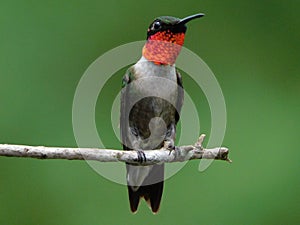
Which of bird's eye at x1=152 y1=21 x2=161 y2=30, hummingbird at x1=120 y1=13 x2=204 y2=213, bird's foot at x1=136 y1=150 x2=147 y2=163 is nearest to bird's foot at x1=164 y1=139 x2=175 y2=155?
hummingbird at x1=120 y1=13 x2=204 y2=213

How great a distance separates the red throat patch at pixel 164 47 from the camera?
396 cm

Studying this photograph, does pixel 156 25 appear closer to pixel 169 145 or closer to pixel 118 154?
pixel 169 145

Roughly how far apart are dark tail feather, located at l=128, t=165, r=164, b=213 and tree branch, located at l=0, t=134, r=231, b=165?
0.66 meters

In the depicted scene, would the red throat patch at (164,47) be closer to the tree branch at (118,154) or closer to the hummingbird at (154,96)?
the hummingbird at (154,96)

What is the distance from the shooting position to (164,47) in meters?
3.95

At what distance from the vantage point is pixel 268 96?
5047mm

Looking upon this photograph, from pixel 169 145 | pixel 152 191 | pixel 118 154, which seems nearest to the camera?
pixel 118 154

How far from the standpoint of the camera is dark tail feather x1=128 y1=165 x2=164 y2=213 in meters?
4.36

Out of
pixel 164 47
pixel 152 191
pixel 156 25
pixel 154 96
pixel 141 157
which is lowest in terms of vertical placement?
pixel 152 191

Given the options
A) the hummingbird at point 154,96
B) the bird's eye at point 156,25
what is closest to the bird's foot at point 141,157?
the hummingbird at point 154,96

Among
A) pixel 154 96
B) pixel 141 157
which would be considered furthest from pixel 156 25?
pixel 141 157

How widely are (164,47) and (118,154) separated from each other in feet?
2.98

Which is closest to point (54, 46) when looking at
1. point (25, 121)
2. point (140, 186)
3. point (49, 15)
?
point (49, 15)

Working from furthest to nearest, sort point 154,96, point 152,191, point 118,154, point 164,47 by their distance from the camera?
1. point 152,191
2. point 154,96
3. point 164,47
4. point 118,154
